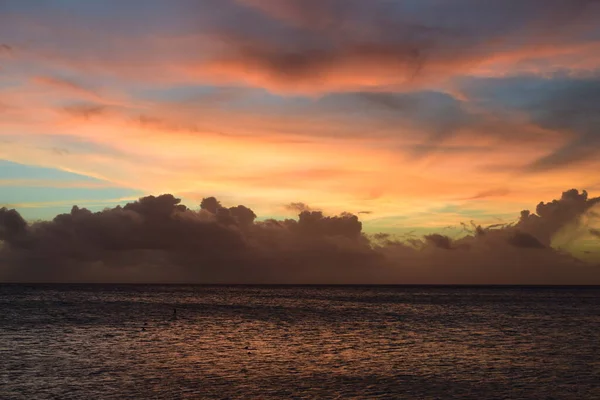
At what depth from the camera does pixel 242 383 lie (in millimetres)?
47156

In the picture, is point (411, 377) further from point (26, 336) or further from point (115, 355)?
point (26, 336)

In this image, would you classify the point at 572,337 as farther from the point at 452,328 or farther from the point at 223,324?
the point at 223,324

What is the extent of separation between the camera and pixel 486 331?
93438mm

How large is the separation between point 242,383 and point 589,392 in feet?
88.9

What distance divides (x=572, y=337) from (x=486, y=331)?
42.2ft

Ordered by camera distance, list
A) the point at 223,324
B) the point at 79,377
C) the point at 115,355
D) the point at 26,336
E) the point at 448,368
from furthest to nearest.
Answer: the point at 223,324, the point at 26,336, the point at 115,355, the point at 448,368, the point at 79,377

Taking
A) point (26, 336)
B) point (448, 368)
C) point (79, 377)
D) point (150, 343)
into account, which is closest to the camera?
point (79, 377)

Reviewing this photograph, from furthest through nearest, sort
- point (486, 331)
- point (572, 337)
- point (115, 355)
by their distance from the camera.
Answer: point (486, 331)
point (572, 337)
point (115, 355)

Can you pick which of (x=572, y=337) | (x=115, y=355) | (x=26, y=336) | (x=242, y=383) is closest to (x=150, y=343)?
(x=115, y=355)

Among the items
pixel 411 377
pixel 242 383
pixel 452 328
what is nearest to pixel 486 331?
pixel 452 328

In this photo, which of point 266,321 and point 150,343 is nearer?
point 150,343

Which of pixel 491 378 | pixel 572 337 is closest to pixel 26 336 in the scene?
pixel 491 378

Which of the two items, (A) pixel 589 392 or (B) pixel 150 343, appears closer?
(A) pixel 589 392

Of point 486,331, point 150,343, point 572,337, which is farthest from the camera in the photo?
point 486,331
